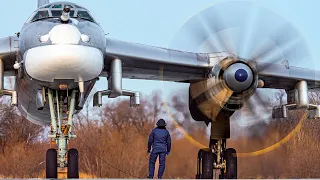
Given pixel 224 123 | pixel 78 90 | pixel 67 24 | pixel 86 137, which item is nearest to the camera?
pixel 67 24

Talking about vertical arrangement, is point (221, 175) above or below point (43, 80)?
below

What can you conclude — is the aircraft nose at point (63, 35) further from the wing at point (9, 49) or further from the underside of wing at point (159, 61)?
the underside of wing at point (159, 61)

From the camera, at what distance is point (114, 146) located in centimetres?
2331

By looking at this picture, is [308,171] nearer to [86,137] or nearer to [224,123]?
[86,137]

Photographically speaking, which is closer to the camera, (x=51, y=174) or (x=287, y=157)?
(x=51, y=174)

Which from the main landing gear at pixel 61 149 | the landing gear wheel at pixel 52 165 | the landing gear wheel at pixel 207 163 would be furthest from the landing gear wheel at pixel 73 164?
the landing gear wheel at pixel 207 163

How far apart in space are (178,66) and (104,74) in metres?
1.60

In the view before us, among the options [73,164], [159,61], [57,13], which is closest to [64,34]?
[57,13]

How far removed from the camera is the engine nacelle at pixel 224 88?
14.0m

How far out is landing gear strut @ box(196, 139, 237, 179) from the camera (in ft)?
52.5

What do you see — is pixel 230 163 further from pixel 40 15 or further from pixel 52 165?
pixel 40 15

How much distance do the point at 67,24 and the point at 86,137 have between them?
12.3 m

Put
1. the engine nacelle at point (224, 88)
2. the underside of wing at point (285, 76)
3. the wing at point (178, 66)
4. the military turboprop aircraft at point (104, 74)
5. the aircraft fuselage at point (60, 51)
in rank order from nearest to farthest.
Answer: the aircraft fuselage at point (60, 51) → the military turboprop aircraft at point (104, 74) → the engine nacelle at point (224, 88) → the wing at point (178, 66) → the underside of wing at point (285, 76)

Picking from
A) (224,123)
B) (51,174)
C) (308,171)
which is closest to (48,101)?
(51,174)
